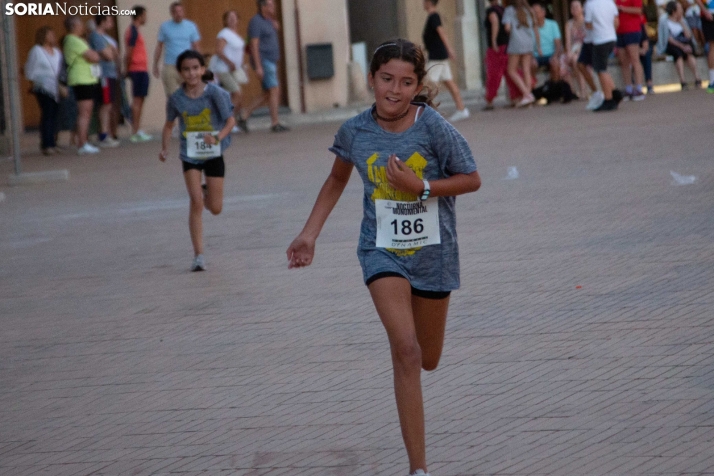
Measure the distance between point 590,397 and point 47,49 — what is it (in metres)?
15.4

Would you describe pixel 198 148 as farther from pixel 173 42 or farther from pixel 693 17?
pixel 693 17

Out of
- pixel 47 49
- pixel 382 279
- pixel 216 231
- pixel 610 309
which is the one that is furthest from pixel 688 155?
pixel 47 49

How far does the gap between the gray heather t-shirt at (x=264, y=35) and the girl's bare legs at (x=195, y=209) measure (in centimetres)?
1264

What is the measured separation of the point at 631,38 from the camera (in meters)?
20.8

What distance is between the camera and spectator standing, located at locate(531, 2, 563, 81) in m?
22.1

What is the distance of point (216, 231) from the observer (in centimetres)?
1076

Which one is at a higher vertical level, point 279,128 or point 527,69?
point 527,69

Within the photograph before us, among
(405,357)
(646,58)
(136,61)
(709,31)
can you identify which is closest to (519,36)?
(646,58)

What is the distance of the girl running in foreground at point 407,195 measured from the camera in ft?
14.0

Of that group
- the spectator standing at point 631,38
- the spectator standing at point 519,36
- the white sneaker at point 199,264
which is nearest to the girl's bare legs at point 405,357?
the white sneaker at point 199,264

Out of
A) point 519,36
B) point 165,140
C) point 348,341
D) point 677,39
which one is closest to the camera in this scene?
point 348,341

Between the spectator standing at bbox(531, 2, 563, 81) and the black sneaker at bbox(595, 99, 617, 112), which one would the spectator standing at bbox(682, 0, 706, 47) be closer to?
the spectator standing at bbox(531, 2, 563, 81)

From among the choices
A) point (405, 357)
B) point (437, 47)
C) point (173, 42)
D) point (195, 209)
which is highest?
point (173, 42)

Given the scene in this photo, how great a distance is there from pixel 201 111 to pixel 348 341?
3294mm
